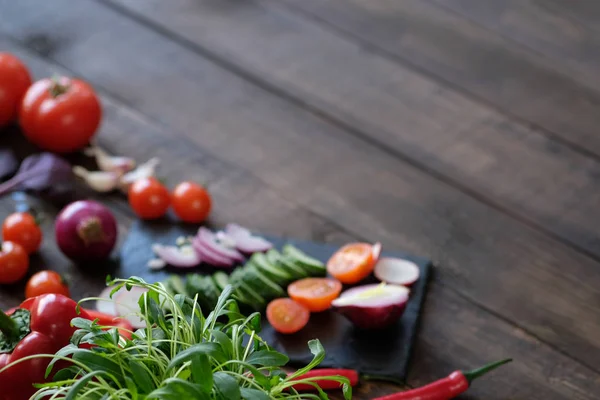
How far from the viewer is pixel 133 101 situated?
2.31 meters

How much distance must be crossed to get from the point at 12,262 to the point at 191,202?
1.27ft

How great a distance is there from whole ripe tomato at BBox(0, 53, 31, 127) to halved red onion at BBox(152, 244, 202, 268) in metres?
0.58

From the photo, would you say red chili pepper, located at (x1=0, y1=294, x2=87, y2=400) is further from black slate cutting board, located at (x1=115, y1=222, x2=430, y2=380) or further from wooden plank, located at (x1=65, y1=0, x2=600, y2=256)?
wooden plank, located at (x1=65, y1=0, x2=600, y2=256)

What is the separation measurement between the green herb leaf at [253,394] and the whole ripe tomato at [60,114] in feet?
4.12

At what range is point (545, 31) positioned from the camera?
2508mm

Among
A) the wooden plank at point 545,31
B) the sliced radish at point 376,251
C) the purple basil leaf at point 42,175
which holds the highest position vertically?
the wooden plank at point 545,31

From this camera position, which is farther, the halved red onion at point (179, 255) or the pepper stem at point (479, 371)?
the halved red onion at point (179, 255)

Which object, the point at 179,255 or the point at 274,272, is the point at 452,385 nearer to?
the point at 274,272

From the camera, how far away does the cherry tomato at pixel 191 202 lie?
196cm

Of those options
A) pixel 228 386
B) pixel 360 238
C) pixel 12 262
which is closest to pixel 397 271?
pixel 360 238

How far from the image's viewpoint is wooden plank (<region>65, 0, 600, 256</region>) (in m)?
2.06

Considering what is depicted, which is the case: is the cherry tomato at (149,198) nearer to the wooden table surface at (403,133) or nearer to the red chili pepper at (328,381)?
the wooden table surface at (403,133)

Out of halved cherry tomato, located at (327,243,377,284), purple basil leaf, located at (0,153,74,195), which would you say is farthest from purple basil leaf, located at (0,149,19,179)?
halved cherry tomato, located at (327,243,377,284)

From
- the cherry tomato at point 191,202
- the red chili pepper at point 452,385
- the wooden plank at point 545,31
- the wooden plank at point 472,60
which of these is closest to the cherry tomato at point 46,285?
the cherry tomato at point 191,202
